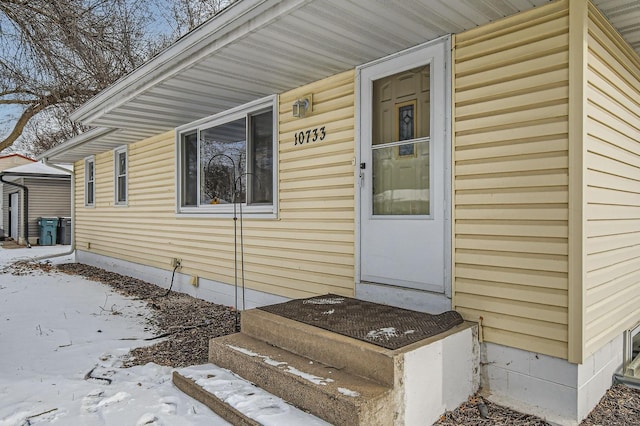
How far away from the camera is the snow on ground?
248 centimetres

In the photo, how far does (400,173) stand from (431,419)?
177 cm

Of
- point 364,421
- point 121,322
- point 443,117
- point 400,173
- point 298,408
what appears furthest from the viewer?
point 121,322

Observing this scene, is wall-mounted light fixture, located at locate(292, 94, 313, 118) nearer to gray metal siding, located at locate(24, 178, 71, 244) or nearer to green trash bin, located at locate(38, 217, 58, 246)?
green trash bin, located at locate(38, 217, 58, 246)

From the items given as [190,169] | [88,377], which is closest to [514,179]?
[88,377]

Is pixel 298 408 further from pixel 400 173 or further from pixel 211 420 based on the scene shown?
pixel 400 173

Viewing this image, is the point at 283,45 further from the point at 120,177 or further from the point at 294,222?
the point at 120,177

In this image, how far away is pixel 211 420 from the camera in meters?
2.46

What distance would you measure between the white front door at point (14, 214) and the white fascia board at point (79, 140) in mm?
6871

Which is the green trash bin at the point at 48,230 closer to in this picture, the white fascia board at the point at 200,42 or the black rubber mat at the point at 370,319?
the white fascia board at the point at 200,42

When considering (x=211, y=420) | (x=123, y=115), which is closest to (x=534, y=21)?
(x=211, y=420)

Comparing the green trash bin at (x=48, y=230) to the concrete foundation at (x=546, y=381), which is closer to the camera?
the concrete foundation at (x=546, y=381)

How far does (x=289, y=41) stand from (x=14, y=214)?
56.3ft

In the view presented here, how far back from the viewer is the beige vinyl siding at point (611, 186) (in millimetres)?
2611

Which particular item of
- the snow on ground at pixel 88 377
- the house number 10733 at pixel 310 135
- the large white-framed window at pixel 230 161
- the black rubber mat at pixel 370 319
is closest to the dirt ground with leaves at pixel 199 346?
the snow on ground at pixel 88 377
